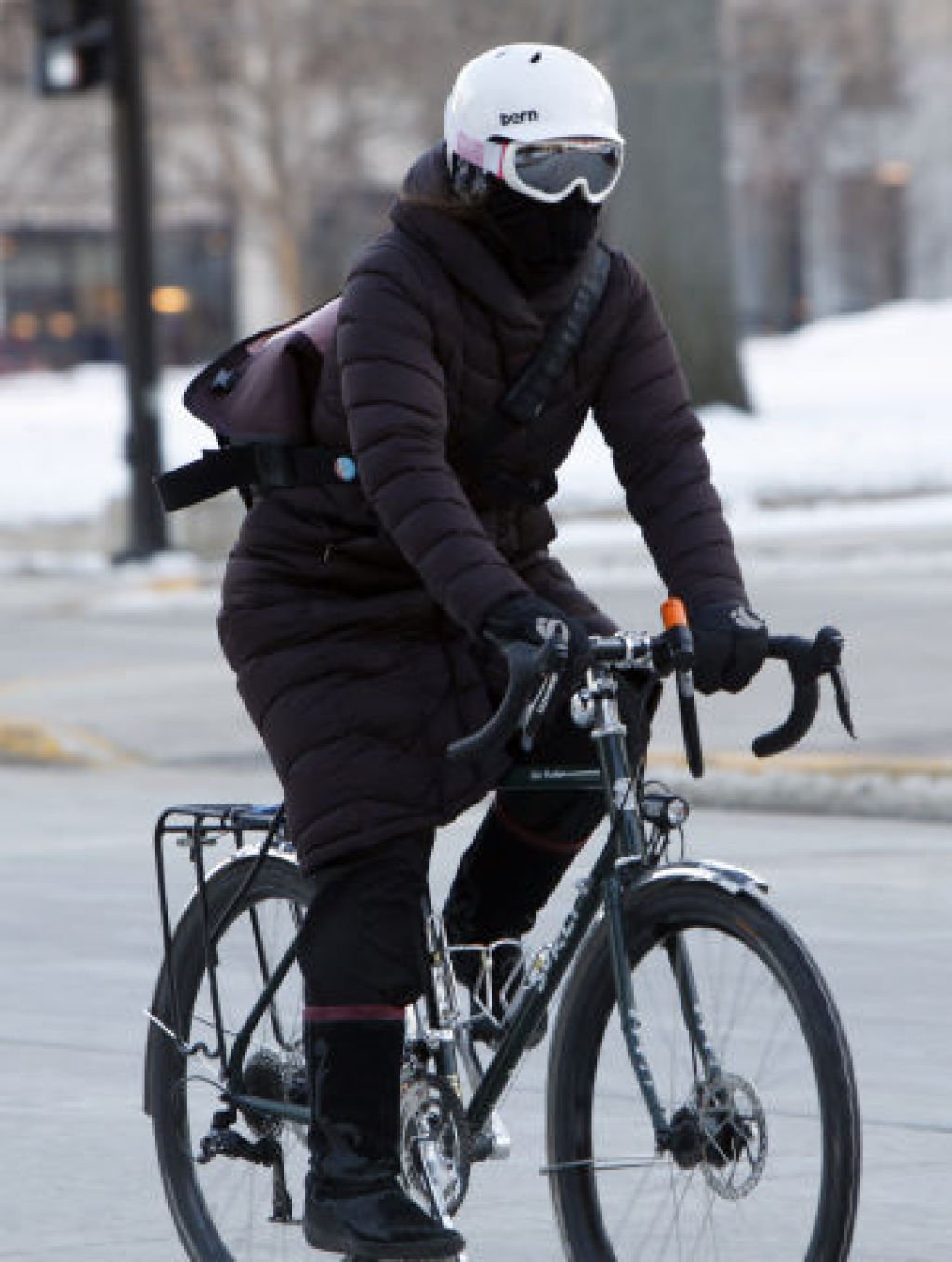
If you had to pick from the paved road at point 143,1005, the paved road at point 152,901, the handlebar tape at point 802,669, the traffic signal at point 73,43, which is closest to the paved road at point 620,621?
the paved road at point 152,901

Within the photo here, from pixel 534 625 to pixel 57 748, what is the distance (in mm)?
8067

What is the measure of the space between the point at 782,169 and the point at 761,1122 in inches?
2254

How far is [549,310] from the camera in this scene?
4668 mm

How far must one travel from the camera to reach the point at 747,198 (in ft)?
223

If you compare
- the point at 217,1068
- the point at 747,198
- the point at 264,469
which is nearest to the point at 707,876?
the point at 264,469

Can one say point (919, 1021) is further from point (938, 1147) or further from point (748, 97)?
point (748, 97)

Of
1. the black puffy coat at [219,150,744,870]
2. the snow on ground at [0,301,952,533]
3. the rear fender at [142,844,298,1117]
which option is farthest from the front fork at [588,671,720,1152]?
the snow on ground at [0,301,952,533]

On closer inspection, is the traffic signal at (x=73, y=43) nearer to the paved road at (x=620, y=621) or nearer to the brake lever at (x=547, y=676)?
the paved road at (x=620, y=621)

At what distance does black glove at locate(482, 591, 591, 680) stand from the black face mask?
49 cm

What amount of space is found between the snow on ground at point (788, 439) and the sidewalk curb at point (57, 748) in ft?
28.9

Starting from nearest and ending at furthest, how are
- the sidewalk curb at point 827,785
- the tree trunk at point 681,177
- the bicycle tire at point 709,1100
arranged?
the bicycle tire at point 709,1100 < the sidewalk curb at point 827,785 < the tree trunk at point 681,177

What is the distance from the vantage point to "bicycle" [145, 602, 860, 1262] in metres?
4.32

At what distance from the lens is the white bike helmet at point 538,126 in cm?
452

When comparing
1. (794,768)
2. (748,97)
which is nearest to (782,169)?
(748,97)
